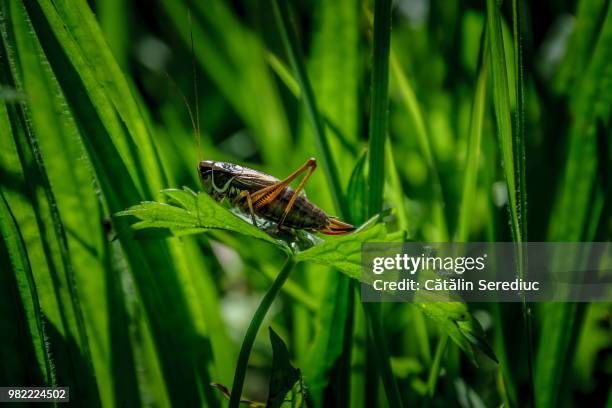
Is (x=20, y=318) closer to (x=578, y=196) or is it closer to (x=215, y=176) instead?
(x=215, y=176)

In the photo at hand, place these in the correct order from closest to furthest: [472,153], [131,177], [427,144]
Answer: [131,177], [472,153], [427,144]

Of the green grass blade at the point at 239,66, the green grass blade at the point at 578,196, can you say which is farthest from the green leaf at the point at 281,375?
the green grass blade at the point at 239,66

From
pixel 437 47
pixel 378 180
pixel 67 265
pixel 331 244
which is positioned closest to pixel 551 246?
pixel 378 180

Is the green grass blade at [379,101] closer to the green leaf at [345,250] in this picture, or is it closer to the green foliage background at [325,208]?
the green foliage background at [325,208]

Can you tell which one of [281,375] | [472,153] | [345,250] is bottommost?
[281,375]

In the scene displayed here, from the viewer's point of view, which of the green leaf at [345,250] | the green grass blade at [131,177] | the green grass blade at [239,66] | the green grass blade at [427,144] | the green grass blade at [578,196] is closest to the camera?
the green leaf at [345,250]

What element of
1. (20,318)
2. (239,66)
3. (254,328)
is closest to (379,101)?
(254,328)
